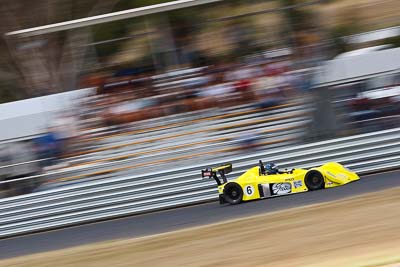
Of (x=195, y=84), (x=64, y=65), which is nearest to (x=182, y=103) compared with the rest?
(x=195, y=84)

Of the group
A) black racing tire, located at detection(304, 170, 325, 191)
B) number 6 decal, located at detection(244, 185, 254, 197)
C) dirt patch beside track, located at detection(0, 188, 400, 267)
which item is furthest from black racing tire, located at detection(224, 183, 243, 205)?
dirt patch beside track, located at detection(0, 188, 400, 267)

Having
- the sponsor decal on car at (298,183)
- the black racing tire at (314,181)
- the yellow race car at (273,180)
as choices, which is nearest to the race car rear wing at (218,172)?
the yellow race car at (273,180)

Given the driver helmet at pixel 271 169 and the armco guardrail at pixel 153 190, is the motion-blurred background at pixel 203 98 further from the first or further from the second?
the driver helmet at pixel 271 169

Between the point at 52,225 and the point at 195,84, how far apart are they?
2866 millimetres

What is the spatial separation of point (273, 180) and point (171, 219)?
146 centimetres

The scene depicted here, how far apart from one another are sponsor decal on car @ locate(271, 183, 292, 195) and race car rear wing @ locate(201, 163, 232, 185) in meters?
0.63

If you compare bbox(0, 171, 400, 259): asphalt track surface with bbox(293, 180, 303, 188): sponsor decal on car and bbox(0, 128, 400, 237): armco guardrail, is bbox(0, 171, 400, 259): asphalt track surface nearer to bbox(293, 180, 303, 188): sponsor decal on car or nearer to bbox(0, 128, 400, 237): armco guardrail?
bbox(293, 180, 303, 188): sponsor decal on car

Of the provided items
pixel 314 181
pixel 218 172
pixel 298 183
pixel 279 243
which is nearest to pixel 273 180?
pixel 298 183

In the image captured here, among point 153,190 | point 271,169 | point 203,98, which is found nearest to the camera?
point 271,169

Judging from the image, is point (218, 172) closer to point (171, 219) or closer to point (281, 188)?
point (281, 188)

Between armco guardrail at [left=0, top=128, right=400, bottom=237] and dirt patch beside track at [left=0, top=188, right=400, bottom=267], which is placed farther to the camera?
armco guardrail at [left=0, top=128, right=400, bottom=237]

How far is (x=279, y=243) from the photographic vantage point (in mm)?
7152

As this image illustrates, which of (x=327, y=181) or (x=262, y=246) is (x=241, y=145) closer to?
(x=327, y=181)

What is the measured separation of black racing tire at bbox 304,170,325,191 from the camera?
1050cm
